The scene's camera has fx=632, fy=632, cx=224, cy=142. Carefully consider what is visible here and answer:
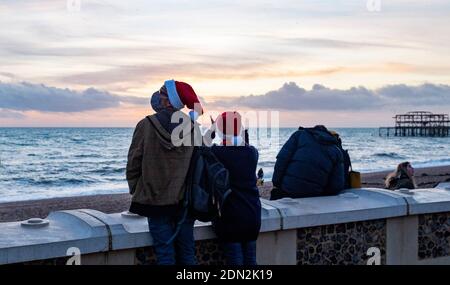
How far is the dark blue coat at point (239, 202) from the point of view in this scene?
442 centimetres

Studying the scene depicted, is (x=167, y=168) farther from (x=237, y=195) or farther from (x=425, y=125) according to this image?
(x=425, y=125)

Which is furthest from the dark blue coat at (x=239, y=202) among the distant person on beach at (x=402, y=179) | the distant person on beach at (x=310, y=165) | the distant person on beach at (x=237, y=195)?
the distant person on beach at (x=402, y=179)

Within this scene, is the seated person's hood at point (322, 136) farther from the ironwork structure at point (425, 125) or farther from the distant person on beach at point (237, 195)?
the ironwork structure at point (425, 125)

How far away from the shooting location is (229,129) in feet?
14.8

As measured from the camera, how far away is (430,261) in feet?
18.9

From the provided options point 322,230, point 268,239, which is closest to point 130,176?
point 268,239

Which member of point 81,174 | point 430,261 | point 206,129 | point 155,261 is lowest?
point 81,174

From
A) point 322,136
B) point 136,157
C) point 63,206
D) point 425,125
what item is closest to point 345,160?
point 322,136

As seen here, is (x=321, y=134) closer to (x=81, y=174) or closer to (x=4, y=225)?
(x=4, y=225)

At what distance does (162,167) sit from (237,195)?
25.2 inches

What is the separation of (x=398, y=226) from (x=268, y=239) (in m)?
1.37

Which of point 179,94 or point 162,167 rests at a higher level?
point 179,94

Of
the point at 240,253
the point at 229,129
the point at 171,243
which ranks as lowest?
the point at 240,253

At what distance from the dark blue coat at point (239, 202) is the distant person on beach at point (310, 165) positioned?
4.62ft
